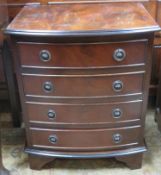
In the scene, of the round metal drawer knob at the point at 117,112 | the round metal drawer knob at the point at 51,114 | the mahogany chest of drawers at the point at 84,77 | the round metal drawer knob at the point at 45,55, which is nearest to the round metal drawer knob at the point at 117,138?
the mahogany chest of drawers at the point at 84,77

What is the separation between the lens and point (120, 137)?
1420 mm

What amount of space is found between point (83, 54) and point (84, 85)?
150mm

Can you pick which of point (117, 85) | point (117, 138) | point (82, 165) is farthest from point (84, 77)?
point (82, 165)

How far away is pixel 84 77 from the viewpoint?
1.25 metres

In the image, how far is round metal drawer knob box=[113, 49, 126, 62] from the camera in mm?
1192

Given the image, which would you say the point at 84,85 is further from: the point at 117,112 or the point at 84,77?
the point at 117,112

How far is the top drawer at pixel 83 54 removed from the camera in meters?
1.18

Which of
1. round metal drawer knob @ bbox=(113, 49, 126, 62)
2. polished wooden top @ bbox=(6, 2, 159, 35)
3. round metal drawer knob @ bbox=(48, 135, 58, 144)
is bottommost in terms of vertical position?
round metal drawer knob @ bbox=(48, 135, 58, 144)

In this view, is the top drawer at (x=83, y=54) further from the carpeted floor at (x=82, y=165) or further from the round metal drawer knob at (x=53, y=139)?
the carpeted floor at (x=82, y=165)

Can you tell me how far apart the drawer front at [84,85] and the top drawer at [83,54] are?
66 millimetres

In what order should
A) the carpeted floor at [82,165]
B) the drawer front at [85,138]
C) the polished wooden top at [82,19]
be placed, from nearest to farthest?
the polished wooden top at [82,19]
the drawer front at [85,138]
the carpeted floor at [82,165]

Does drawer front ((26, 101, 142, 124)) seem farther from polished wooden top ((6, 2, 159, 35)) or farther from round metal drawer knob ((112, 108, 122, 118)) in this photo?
polished wooden top ((6, 2, 159, 35))

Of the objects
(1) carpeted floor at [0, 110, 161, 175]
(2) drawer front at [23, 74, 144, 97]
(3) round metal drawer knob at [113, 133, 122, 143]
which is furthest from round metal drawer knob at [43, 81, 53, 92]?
(1) carpeted floor at [0, 110, 161, 175]

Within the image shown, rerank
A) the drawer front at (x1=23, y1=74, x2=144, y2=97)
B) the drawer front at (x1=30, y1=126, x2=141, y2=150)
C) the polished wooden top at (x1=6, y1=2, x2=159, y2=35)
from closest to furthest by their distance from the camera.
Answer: the polished wooden top at (x1=6, y1=2, x2=159, y2=35)
the drawer front at (x1=23, y1=74, x2=144, y2=97)
the drawer front at (x1=30, y1=126, x2=141, y2=150)
